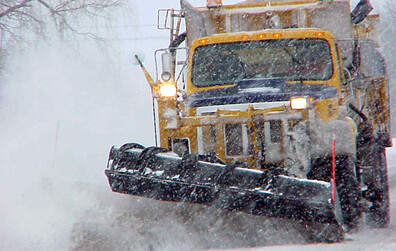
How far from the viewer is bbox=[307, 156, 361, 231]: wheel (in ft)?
17.9

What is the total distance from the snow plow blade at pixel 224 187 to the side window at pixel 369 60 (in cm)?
350

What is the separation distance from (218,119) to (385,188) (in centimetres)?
253

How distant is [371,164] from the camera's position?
6.88 metres

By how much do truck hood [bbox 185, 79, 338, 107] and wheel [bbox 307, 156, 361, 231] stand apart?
0.98 metres

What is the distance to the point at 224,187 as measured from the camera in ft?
16.1

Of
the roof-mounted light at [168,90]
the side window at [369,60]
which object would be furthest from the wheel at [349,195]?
the side window at [369,60]

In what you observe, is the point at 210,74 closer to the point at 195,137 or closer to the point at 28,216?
the point at 195,137

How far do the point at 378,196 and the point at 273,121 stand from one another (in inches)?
78.2

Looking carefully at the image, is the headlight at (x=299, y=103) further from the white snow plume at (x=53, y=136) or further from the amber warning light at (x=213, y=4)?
the amber warning light at (x=213, y=4)

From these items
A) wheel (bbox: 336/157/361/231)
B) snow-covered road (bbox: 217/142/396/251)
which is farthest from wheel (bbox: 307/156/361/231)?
snow-covered road (bbox: 217/142/396/251)

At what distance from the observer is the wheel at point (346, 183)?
5441 mm

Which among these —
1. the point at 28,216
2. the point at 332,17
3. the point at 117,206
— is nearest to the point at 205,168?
the point at 117,206

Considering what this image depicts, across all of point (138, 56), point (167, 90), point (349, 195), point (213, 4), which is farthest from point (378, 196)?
point (213, 4)

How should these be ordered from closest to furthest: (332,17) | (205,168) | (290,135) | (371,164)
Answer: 1. (205,168)
2. (290,135)
3. (371,164)
4. (332,17)
